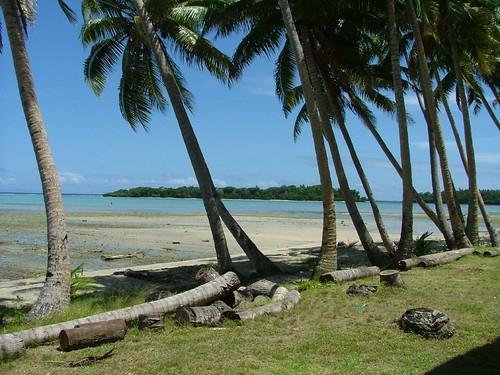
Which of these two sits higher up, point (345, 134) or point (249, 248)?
point (345, 134)

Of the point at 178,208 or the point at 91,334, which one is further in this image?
the point at 178,208

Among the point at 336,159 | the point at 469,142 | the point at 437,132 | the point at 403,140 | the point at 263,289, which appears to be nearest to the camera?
the point at 263,289

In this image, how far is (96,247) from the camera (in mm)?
21984

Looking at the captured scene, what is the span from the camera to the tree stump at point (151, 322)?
24.9ft

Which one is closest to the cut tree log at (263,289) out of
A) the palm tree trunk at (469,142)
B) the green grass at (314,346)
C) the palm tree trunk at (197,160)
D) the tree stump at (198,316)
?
the green grass at (314,346)

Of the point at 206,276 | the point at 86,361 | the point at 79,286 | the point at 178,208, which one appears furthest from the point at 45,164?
the point at 178,208

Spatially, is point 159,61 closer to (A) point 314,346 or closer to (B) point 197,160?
(B) point 197,160

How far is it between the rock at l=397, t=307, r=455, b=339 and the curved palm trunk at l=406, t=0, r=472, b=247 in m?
10.2

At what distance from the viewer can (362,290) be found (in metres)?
9.97

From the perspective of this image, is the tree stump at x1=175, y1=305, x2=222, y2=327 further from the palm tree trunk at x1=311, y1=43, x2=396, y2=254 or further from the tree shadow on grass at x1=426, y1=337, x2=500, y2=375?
the palm tree trunk at x1=311, y1=43, x2=396, y2=254

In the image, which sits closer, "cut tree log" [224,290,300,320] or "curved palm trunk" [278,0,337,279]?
"cut tree log" [224,290,300,320]

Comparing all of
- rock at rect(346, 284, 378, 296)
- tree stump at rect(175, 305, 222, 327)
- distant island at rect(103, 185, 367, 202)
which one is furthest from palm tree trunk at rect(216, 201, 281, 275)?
distant island at rect(103, 185, 367, 202)

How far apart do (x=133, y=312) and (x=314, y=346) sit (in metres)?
2.64

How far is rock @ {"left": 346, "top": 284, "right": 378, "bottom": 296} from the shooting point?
9.91 meters
